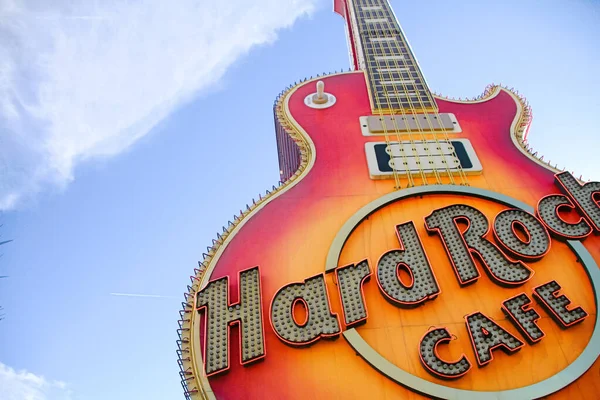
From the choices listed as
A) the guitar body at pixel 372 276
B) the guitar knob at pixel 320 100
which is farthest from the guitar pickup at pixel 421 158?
the guitar knob at pixel 320 100

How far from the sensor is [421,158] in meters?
10.3

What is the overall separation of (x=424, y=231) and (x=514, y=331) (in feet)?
7.57

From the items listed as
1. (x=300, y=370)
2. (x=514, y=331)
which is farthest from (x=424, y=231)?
(x=300, y=370)

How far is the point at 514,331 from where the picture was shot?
6922mm

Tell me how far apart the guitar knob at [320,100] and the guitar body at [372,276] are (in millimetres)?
722

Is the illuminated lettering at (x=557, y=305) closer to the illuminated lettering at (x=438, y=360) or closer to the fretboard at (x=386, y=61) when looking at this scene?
the illuminated lettering at (x=438, y=360)

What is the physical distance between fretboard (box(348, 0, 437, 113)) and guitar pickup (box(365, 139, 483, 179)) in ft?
5.95

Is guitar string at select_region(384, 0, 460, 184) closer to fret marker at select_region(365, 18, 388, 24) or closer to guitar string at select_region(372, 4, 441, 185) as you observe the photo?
guitar string at select_region(372, 4, 441, 185)

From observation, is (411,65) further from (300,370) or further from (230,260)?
(300,370)

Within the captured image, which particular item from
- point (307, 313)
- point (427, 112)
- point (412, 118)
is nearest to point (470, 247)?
point (307, 313)

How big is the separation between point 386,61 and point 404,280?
9.62 m

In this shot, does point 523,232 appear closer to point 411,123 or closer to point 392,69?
point 411,123

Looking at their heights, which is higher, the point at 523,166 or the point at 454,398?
the point at 523,166

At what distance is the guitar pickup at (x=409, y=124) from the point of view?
11.3m
